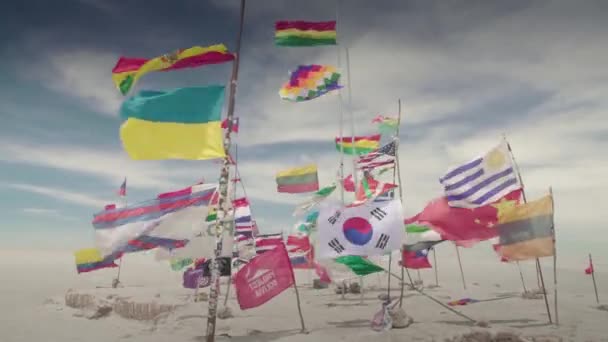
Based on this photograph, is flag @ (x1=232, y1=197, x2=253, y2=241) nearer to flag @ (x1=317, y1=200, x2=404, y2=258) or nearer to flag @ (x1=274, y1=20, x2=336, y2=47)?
flag @ (x1=317, y1=200, x2=404, y2=258)

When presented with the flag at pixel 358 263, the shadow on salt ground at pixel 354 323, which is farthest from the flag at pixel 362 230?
the shadow on salt ground at pixel 354 323

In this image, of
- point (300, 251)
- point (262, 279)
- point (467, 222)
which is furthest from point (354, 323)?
point (300, 251)

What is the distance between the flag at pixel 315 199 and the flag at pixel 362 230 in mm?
7830

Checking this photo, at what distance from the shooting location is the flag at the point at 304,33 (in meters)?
16.2

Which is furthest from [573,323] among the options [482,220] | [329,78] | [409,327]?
[329,78]

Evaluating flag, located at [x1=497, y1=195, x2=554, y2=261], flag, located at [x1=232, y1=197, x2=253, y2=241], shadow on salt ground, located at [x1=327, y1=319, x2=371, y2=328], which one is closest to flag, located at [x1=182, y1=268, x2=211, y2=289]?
flag, located at [x1=232, y1=197, x2=253, y2=241]

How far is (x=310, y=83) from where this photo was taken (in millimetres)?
19312

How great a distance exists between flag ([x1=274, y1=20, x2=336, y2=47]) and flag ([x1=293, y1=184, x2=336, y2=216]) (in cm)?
802

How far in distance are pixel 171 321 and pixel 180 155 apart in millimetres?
9486

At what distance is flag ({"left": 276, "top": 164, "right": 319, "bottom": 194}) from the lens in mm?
22031

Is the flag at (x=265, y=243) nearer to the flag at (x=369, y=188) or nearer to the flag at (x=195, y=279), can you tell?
the flag at (x=195, y=279)

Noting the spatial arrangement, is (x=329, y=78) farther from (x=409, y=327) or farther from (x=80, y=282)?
(x=80, y=282)

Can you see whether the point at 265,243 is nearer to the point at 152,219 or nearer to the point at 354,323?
the point at 354,323

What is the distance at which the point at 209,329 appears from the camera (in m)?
9.69
